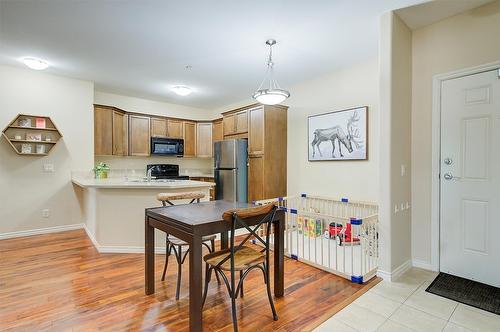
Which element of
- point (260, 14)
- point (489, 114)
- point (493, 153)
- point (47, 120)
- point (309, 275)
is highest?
point (260, 14)

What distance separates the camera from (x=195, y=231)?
1666 mm

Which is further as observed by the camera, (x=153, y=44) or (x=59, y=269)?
(x=153, y=44)

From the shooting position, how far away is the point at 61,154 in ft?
14.1

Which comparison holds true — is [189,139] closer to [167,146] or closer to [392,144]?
[167,146]

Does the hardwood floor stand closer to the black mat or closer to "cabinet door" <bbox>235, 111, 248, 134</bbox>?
the black mat

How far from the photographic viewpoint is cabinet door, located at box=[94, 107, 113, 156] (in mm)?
4758

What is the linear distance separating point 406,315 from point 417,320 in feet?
0.25

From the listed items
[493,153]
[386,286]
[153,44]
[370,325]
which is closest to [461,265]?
[386,286]

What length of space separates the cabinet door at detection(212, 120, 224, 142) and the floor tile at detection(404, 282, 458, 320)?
15.3 feet

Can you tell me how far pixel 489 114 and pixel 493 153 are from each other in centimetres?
37

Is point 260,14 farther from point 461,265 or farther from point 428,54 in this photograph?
point 461,265

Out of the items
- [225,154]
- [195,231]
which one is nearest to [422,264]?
[195,231]

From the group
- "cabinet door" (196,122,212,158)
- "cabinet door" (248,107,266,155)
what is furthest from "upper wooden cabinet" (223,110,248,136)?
"cabinet door" (196,122,212,158)

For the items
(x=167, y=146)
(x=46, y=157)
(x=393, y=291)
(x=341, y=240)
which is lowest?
(x=393, y=291)
